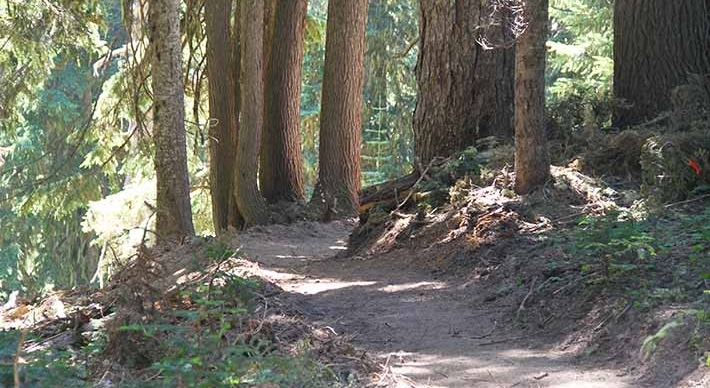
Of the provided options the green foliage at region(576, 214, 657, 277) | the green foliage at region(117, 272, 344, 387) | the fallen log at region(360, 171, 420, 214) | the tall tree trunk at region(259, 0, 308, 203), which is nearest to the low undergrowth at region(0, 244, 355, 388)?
the green foliage at region(117, 272, 344, 387)

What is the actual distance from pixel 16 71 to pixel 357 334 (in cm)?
1043

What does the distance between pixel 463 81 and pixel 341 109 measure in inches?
193

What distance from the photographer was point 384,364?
235 inches

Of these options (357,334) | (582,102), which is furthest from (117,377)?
(582,102)

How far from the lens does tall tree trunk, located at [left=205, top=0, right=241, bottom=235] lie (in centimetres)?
1487

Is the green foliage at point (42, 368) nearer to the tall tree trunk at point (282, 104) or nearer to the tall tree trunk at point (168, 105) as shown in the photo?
the tall tree trunk at point (168, 105)

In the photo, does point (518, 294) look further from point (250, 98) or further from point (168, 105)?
point (250, 98)

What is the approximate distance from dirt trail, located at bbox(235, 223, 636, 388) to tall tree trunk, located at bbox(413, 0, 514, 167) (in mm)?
1894

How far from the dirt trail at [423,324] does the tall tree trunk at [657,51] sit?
10.3 ft

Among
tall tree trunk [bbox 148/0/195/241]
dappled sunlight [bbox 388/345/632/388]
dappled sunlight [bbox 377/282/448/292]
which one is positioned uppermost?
tall tree trunk [bbox 148/0/195/241]

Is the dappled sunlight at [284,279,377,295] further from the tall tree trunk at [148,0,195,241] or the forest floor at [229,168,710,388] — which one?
the tall tree trunk at [148,0,195,241]

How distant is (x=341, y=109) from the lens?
15.7m

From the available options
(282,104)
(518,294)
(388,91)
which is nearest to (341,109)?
(282,104)

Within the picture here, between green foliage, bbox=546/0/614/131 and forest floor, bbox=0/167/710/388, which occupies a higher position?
green foliage, bbox=546/0/614/131
